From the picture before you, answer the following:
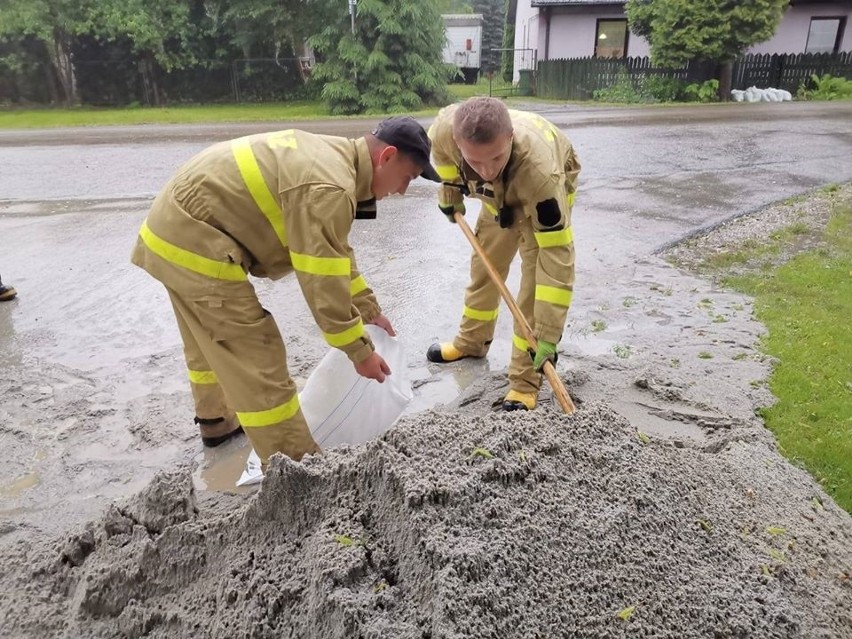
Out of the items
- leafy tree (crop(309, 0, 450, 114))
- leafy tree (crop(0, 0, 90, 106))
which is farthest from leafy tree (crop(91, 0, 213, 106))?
leafy tree (crop(309, 0, 450, 114))

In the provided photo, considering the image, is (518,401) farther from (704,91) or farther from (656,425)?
(704,91)

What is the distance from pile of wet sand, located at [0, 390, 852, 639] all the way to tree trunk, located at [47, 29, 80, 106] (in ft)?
77.1

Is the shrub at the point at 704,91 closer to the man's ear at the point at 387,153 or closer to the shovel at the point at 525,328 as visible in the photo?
the shovel at the point at 525,328

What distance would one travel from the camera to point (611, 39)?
24.5 m

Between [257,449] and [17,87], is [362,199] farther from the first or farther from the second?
[17,87]

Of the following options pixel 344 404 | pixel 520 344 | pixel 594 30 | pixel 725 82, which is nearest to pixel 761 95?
pixel 725 82

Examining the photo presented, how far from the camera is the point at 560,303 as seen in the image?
3.10 metres

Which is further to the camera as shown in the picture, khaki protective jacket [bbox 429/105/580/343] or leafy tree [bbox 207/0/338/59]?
leafy tree [bbox 207/0/338/59]

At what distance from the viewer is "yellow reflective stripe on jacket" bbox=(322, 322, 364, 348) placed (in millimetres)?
2602

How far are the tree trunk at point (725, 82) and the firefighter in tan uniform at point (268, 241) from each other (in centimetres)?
2036

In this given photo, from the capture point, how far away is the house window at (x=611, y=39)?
2427cm

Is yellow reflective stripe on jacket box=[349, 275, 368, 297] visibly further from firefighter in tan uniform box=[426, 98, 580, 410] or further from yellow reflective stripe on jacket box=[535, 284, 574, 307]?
yellow reflective stripe on jacket box=[535, 284, 574, 307]

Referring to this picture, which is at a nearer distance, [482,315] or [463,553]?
[463,553]

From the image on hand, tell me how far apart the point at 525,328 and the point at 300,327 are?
1874mm
